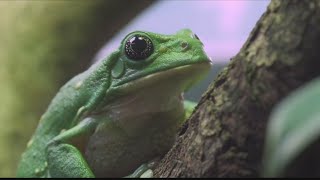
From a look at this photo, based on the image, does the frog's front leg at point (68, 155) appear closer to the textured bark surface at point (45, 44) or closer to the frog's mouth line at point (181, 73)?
the frog's mouth line at point (181, 73)

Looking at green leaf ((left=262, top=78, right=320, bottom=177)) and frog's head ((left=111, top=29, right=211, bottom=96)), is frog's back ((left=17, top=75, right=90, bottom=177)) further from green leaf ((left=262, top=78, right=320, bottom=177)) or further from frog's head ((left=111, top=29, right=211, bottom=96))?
green leaf ((left=262, top=78, right=320, bottom=177))

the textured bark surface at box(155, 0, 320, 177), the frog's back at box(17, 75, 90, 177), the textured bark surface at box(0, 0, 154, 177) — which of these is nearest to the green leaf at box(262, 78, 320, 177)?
the textured bark surface at box(155, 0, 320, 177)

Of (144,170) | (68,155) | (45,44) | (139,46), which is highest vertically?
(45,44)

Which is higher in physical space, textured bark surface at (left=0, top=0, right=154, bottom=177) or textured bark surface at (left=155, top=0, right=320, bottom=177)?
textured bark surface at (left=0, top=0, right=154, bottom=177)

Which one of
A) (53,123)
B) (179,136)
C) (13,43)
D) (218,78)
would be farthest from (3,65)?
(218,78)

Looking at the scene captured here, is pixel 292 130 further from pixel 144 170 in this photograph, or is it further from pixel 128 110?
pixel 128 110

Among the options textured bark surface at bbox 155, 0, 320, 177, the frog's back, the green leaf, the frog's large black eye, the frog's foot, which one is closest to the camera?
the green leaf

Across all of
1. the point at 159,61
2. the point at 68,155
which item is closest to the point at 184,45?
the point at 159,61

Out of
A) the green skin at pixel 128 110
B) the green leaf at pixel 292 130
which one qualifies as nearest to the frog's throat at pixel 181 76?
the green skin at pixel 128 110
